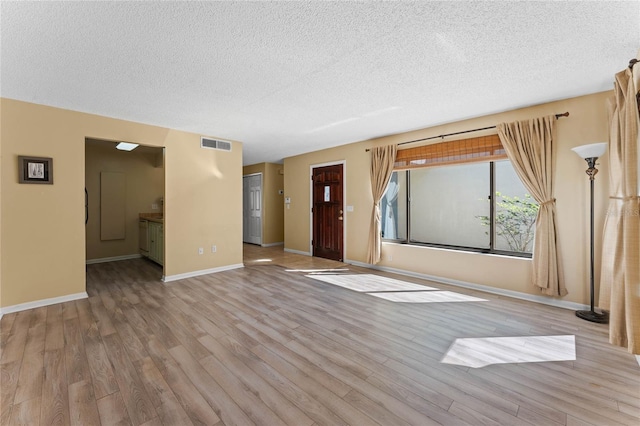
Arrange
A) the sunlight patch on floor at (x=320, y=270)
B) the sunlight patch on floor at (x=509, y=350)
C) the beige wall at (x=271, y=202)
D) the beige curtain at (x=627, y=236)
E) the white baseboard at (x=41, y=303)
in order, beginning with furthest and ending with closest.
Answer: the beige wall at (x=271, y=202)
the sunlight patch on floor at (x=320, y=270)
the white baseboard at (x=41, y=303)
the sunlight patch on floor at (x=509, y=350)
the beige curtain at (x=627, y=236)

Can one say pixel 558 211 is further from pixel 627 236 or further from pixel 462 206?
pixel 627 236

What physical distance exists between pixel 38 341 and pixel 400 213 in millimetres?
5095

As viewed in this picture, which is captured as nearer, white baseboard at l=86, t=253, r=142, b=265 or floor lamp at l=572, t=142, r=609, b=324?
floor lamp at l=572, t=142, r=609, b=324

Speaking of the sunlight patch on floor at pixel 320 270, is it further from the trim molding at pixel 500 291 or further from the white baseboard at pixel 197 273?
the white baseboard at pixel 197 273

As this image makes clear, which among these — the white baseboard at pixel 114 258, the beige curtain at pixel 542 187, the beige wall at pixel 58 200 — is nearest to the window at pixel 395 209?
the beige curtain at pixel 542 187

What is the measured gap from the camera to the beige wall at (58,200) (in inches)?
125

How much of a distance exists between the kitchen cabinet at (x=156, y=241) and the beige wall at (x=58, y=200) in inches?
32.0

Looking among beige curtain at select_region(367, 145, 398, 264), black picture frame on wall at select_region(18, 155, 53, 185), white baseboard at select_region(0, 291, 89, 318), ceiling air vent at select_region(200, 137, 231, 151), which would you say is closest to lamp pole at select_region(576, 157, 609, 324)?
beige curtain at select_region(367, 145, 398, 264)

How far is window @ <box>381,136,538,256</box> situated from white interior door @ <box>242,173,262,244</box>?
165 inches

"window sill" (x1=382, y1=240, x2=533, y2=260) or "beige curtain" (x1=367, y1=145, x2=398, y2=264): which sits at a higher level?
"beige curtain" (x1=367, y1=145, x2=398, y2=264)

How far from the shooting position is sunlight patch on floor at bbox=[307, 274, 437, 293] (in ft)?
13.2

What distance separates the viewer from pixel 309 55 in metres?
2.30

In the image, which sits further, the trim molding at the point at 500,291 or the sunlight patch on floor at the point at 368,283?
the sunlight patch on floor at the point at 368,283

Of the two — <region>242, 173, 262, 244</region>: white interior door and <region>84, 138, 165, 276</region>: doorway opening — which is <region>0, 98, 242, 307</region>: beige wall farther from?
<region>242, 173, 262, 244</region>: white interior door
